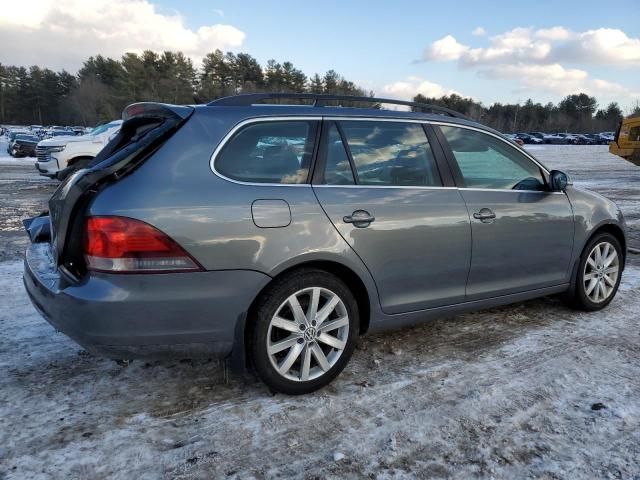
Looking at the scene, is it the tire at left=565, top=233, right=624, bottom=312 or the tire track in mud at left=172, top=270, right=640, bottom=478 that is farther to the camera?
the tire at left=565, top=233, right=624, bottom=312

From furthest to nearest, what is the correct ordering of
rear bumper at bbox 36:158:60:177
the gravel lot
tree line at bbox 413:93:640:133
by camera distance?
tree line at bbox 413:93:640:133 < rear bumper at bbox 36:158:60:177 < the gravel lot

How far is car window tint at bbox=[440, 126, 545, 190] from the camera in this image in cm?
369

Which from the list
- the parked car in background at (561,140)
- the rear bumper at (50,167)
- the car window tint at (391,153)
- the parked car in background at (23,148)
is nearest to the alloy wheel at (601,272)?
the car window tint at (391,153)

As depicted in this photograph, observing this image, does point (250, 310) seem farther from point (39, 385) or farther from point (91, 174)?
point (39, 385)

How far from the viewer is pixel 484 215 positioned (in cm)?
358

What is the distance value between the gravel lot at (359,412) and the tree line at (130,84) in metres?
51.5

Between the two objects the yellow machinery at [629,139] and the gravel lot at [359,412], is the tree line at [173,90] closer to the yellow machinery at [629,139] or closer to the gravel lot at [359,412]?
the yellow machinery at [629,139]

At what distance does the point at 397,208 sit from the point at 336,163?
1.58ft

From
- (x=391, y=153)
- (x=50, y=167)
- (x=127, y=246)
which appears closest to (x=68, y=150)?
(x=50, y=167)

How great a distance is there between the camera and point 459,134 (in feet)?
12.2

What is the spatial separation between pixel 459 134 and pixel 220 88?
73690 millimetres

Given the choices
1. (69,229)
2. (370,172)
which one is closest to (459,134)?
(370,172)

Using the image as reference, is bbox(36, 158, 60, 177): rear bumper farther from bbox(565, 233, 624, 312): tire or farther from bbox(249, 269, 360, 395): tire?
bbox(565, 233, 624, 312): tire

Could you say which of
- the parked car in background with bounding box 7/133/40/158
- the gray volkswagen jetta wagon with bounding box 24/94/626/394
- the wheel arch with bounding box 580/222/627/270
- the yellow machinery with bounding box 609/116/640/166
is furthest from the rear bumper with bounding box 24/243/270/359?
the parked car in background with bounding box 7/133/40/158
